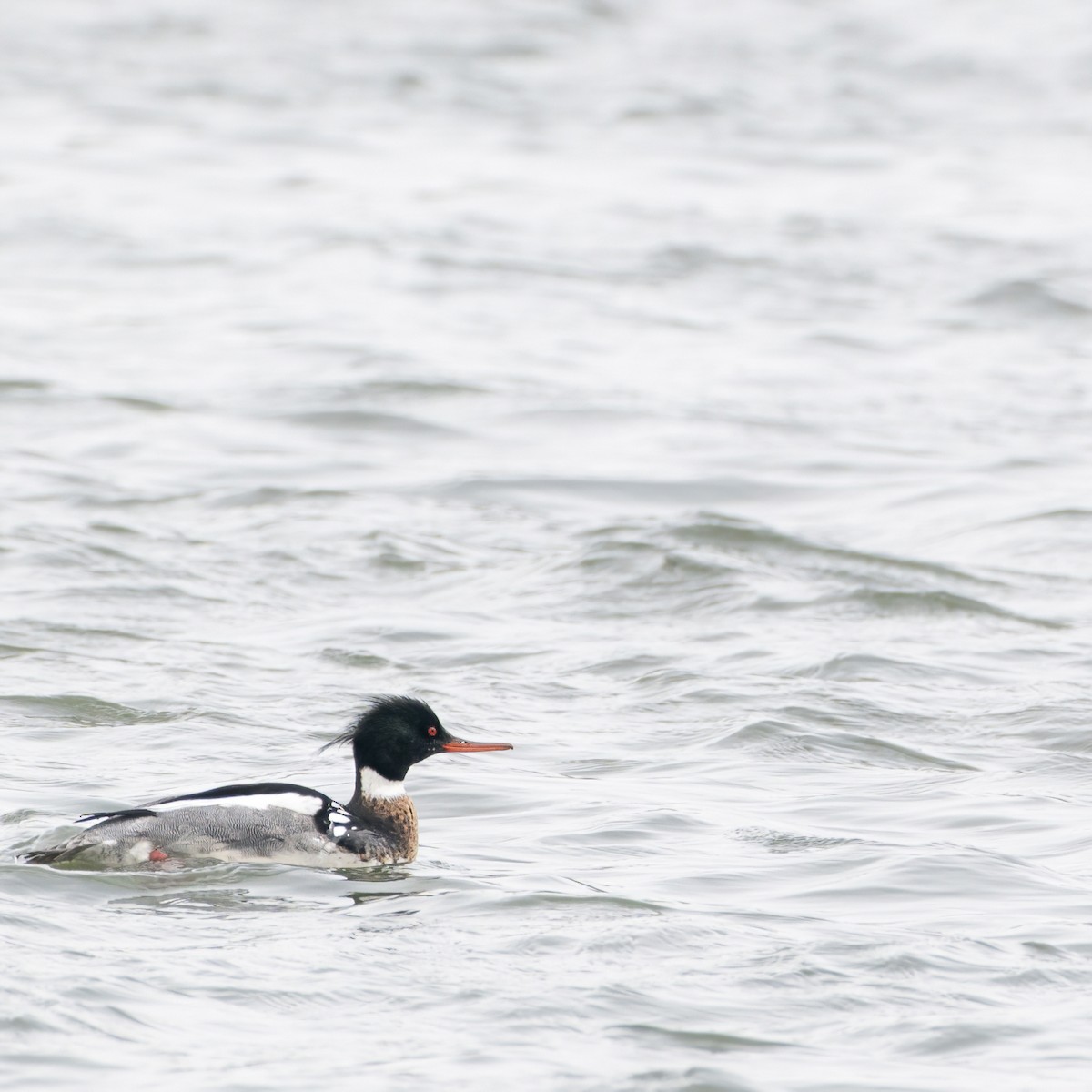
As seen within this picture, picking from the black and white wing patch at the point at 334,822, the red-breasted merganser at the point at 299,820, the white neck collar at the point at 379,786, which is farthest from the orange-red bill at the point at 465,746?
the black and white wing patch at the point at 334,822

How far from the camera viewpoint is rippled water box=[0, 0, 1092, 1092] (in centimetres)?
803

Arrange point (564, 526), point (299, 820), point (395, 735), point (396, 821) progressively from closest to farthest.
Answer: point (299, 820) → point (396, 821) → point (395, 735) → point (564, 526)

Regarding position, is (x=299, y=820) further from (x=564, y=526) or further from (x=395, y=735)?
(x=564, y=526)

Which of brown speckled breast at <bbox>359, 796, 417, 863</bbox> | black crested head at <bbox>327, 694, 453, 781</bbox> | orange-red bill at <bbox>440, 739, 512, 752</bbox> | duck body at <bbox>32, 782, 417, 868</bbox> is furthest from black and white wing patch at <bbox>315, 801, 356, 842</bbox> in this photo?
orange-red bill at <bbox>440, 739, 512, 752</bbox>

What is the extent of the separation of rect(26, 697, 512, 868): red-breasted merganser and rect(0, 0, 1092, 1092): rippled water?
7.0 inches

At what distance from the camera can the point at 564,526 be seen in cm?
1697

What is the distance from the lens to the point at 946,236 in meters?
28.2

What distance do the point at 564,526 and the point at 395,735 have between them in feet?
22.7

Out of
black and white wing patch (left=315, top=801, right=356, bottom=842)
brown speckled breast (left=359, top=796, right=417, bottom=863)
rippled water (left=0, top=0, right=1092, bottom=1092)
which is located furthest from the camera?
brown speckled breast (left=359, top=796, right=417, bottom=863)

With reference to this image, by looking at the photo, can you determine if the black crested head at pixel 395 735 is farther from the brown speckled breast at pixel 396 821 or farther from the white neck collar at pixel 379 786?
the brown speckled breast at pixel 396 821

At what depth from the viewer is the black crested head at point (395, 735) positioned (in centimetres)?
1014

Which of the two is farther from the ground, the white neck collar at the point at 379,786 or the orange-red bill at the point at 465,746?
the orange-red bill at the point at 465,746

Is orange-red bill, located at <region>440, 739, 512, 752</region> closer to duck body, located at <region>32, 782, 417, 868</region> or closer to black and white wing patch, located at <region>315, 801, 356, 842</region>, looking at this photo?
duck body, located at <region>32, 782, 417, 868</region>

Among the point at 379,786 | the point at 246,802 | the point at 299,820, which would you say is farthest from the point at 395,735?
the point at 246,802
